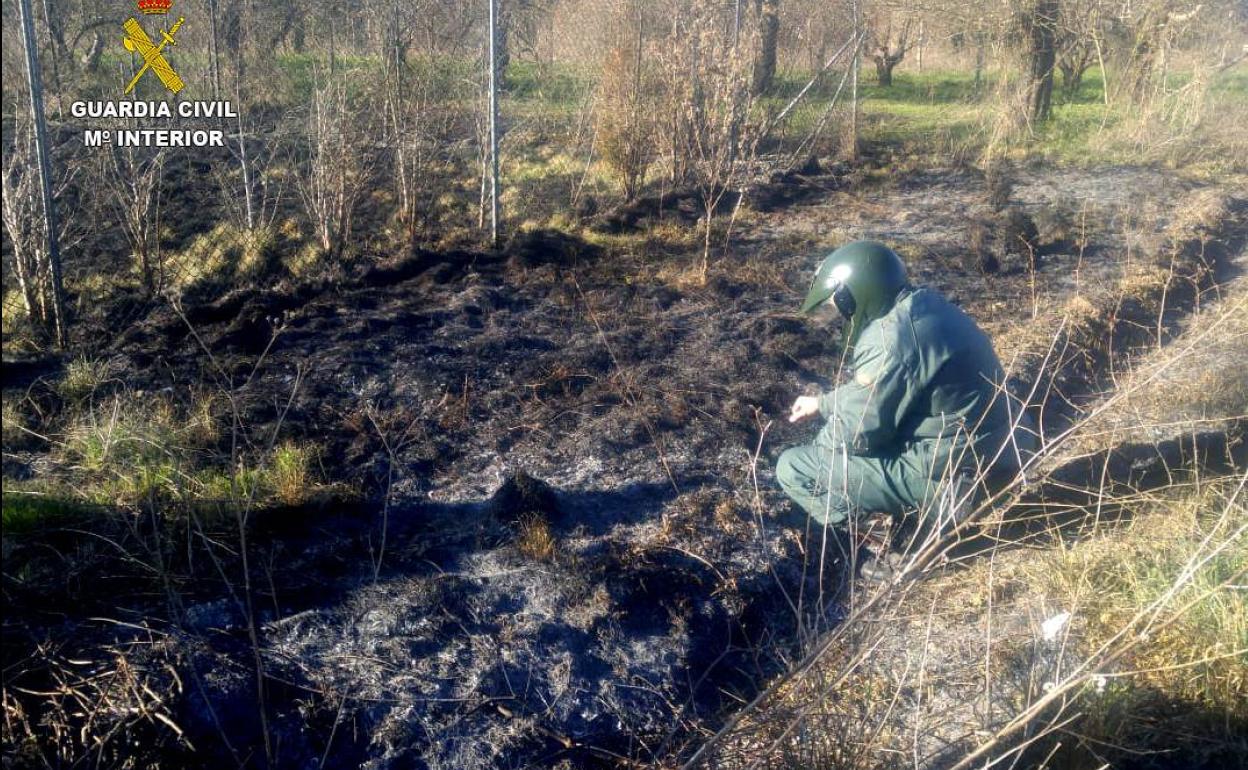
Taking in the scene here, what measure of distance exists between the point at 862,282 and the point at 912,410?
61cm

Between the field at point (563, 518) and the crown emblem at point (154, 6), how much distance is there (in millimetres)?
1219

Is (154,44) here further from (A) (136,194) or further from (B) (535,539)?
(B) (535,539)

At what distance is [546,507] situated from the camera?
452 centimetres

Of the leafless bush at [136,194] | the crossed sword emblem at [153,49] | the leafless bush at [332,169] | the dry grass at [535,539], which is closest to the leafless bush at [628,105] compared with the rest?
the leafless bush at [332,169]

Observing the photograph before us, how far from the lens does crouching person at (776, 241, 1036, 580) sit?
13.7 ft

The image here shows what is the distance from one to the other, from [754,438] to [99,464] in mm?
3271

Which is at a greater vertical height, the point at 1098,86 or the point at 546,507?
the point at 1098,86

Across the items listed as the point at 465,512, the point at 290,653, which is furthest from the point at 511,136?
the point at 290,653

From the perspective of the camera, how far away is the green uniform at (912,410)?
164 inches

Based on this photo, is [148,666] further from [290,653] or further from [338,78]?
[338,78]

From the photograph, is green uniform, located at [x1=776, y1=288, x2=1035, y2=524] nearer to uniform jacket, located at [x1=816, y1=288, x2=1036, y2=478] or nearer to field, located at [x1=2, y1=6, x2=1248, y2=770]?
uniform jacket, located at [x1=816, y1=288, x2=1036, y2=478]

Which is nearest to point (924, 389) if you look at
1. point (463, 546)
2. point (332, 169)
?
point (463, 546)

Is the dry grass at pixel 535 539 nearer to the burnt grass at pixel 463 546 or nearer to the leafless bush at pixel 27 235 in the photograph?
the burnt grass at pixel 463 546

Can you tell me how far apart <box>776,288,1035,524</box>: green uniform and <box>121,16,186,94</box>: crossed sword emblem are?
6.05m
